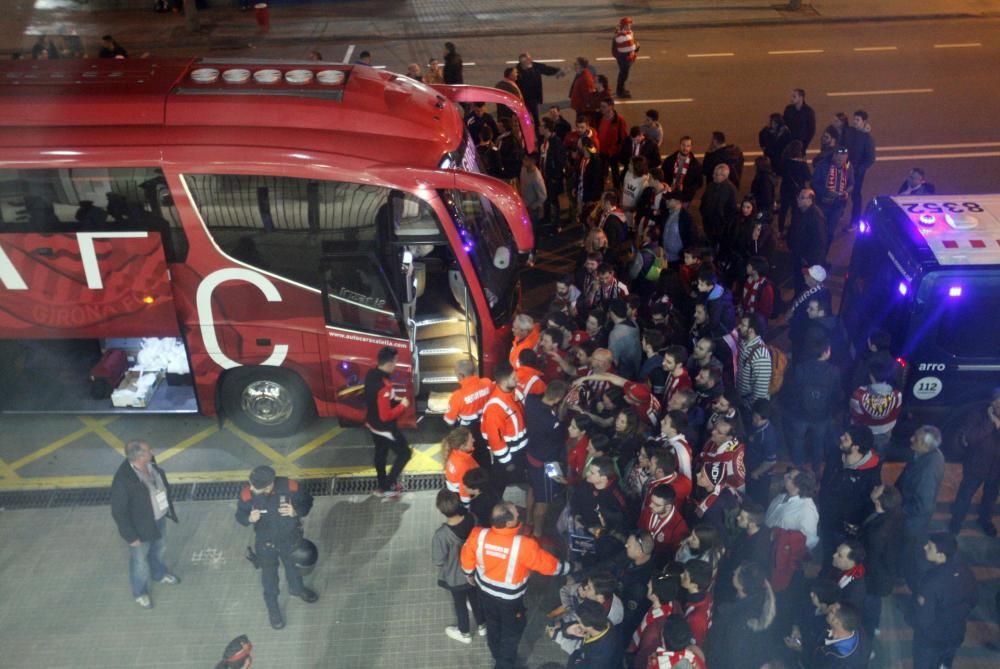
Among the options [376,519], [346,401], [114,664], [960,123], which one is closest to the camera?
[114,664]

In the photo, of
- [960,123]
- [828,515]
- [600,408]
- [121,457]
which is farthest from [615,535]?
[960,123]

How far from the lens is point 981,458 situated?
24.9 feet

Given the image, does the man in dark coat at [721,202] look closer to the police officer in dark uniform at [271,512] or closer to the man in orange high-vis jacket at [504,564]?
the man in orange high-vis jacket at [504,564]

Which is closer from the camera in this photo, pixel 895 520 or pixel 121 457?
pixel 895 520

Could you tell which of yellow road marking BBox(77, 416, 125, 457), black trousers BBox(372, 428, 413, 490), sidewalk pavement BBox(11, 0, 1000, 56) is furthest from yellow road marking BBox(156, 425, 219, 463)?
sidewalk pavement BBox(11, 0, 1000, 56)

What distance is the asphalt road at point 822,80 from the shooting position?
16.0 metres

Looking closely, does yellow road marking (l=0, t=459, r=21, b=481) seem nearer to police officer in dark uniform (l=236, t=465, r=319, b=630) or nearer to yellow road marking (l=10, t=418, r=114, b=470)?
yellow road marking (l=10, t=418, r=114, b=470)

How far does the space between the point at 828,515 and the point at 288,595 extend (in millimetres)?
4563

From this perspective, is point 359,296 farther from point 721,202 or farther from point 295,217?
point 721,202

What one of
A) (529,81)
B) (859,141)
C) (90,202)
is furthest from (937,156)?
(90,202)

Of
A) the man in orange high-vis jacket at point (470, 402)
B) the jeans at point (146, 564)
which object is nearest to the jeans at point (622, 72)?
the man in orange high-vis jacket at point (470, 402)

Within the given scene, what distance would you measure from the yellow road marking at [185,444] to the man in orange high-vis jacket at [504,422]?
3.75 meters

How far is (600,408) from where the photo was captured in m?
7.74

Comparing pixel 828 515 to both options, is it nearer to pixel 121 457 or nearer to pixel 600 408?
pixel 600 408
